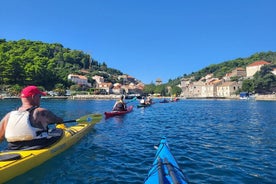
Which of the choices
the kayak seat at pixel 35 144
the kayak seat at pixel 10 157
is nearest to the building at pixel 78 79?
the kayak seat at pixel 35 144

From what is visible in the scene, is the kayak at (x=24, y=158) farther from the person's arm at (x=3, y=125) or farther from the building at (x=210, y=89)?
the building at (x=210, y=89)

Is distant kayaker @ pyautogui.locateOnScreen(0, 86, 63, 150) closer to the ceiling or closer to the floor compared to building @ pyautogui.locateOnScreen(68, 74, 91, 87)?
closer to the floor

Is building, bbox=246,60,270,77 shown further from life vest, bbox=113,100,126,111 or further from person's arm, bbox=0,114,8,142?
person's arm, bbox=0,114,8,142

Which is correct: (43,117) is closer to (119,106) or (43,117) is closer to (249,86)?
(119,106)

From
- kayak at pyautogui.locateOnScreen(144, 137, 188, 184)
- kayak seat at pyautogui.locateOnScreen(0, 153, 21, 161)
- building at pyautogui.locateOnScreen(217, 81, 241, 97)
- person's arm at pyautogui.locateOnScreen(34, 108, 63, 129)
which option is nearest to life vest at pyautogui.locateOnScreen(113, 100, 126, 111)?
person's arm at pyautogui.locateOnScreen(34, 108, 63, 129)

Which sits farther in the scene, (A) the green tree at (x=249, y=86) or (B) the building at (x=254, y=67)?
(B) the building at (x=254, y=67)

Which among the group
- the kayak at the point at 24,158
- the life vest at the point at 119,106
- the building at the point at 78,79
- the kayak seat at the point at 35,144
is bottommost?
the kayak at the point at 24,158

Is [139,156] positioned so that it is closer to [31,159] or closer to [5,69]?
[31,159]
